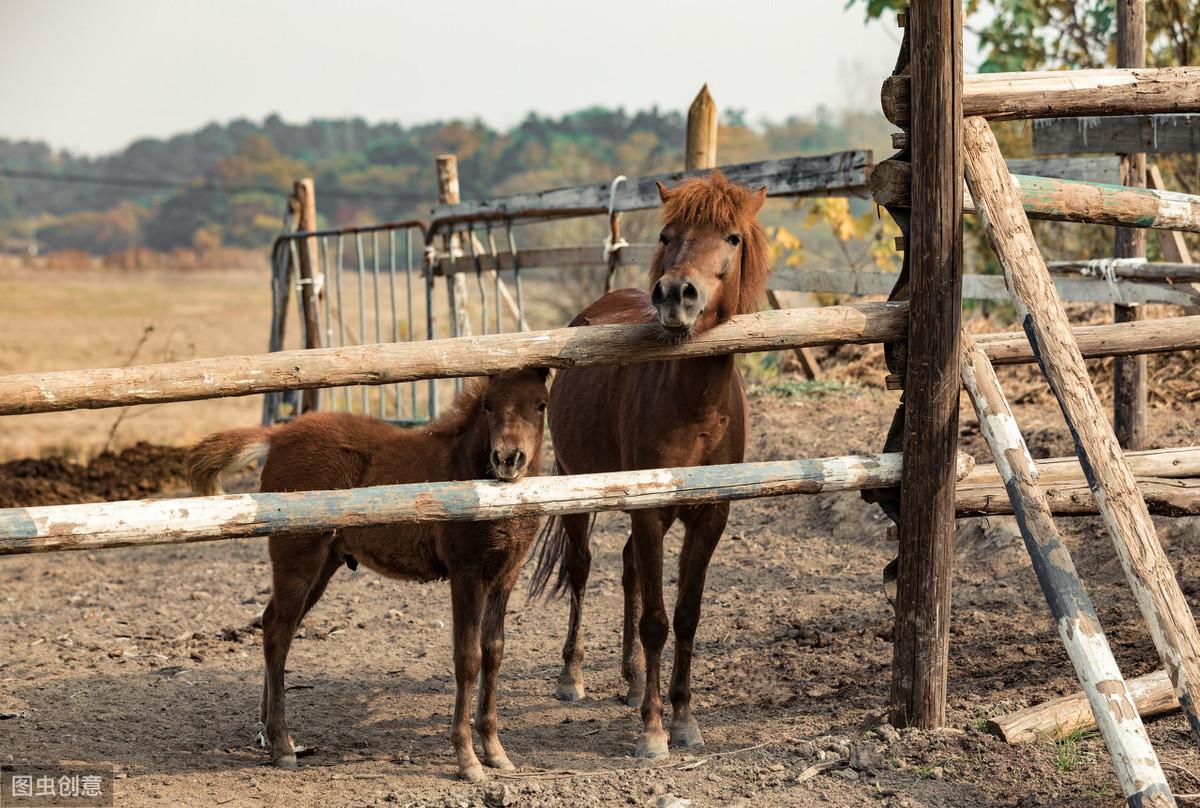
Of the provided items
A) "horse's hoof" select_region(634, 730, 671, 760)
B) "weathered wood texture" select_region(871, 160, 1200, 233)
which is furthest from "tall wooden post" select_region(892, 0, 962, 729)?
"horse's hoof" select_region(634, 730, 671, 760)

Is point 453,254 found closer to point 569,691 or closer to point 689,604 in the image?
point 569,691

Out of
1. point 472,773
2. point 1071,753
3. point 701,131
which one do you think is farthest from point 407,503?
point 701,131

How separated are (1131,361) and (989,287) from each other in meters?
1.24

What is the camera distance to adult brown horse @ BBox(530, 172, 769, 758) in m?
3.81

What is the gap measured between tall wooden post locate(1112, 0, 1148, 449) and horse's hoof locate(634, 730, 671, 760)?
3798 mm

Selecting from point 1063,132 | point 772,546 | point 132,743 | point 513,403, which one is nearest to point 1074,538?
point 772,546

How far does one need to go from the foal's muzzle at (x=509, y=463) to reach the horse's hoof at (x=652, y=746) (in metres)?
1.35

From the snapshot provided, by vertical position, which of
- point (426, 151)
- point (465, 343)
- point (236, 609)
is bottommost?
point (236, 609)

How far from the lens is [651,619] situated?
4.40m

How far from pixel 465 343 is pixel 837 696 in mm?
2295

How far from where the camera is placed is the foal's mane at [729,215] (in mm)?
3902

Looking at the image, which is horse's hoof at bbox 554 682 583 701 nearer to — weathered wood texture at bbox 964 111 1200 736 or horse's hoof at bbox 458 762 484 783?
horse's hoof at bbox 458 762 484 783

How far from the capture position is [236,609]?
21.8 ft

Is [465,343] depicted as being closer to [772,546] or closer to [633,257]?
[772,546]
